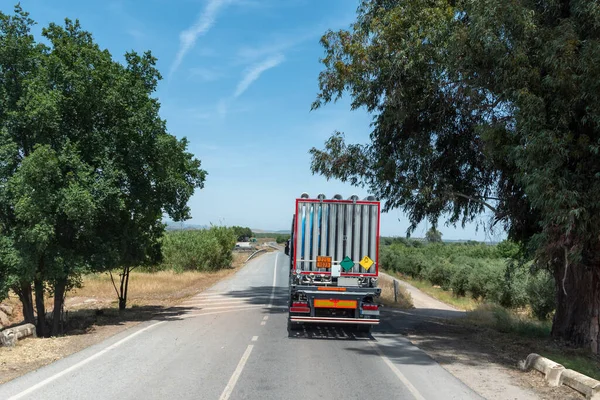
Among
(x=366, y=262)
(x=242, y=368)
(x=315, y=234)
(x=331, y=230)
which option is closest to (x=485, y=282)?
(x=366, y=262)

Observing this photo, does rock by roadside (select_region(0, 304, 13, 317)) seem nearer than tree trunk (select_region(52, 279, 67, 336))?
No

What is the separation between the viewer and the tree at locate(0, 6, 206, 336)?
13805 millimetres

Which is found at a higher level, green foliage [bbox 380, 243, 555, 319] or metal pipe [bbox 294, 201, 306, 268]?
metal pipe [bbox 294, 201, 306, 268]

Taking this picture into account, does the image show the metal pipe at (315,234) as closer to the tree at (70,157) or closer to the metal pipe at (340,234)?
the metal pipe at (340,234)

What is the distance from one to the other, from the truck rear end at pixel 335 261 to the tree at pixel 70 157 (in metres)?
5.67

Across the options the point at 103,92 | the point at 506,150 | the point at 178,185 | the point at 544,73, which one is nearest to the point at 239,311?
the point at 178,185

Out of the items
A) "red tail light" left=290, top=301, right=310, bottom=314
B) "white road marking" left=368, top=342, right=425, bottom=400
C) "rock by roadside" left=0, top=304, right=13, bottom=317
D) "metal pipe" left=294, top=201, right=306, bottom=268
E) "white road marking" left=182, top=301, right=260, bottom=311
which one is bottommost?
"rock by roadside" left=0, top=304, right=13, bottom=317

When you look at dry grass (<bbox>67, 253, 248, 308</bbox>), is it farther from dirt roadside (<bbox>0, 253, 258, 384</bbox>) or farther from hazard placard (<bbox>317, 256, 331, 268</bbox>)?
hazard placard (<bbox>317, 256, 331, 268</bbox>)

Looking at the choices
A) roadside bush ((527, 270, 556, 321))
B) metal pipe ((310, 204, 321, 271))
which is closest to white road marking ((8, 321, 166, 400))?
metal pipe ((310, 204, 321, 271))

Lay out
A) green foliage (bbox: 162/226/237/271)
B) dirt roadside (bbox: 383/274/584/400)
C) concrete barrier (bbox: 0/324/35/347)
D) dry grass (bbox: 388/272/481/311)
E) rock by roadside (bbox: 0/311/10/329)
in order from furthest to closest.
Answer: green foliage (bbox: 162/226/237/271)
dry grass (bbox: 388/272/481/311)
rock by roadside (bbox: 0/311/10/329)
concrete barrier (bbox: 0/324/35/347)
dirt roadside (bbox: 383/274/584/400)

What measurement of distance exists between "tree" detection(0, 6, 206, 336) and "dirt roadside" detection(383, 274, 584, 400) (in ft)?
30.4

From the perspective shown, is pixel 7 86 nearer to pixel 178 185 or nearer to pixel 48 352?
pixel 178 185

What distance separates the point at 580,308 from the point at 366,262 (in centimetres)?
574

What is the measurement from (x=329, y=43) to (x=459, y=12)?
4.22 m
